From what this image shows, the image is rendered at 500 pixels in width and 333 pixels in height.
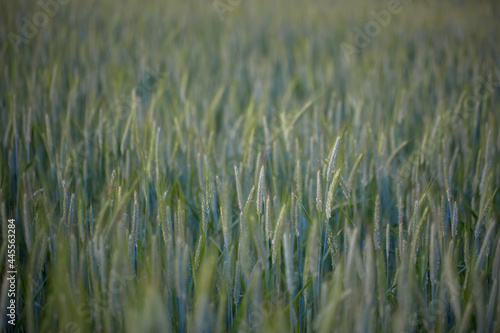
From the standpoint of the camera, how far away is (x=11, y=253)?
28.0 inches

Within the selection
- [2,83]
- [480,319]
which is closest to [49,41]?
[2,83]

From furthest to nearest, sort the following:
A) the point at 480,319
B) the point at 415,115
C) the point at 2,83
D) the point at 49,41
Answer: the point at 49,41 < the point at 415,115 < the point at 2,83 < the point at 480,319

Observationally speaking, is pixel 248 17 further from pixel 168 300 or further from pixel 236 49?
pixel 168 300

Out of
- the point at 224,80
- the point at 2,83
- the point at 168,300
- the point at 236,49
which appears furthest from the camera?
the point at 236,49

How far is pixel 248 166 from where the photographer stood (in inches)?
36.1

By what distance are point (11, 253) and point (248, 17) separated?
245 cm

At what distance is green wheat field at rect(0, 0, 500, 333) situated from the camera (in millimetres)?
557

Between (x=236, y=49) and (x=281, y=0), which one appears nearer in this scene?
Answer: (x=236, y=49)

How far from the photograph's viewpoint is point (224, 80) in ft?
5.83

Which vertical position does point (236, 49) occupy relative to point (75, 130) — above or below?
above

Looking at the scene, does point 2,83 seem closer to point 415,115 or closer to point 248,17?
point 415,115

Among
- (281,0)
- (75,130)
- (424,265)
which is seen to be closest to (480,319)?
(424,265)

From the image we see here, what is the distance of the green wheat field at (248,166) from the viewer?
56 cm

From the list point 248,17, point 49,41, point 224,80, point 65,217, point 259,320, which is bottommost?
point 259,320
